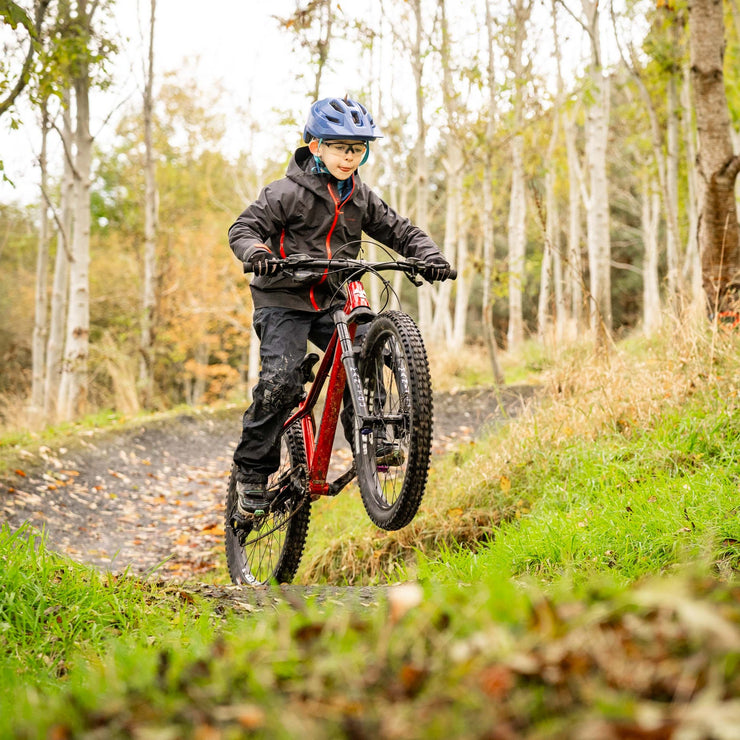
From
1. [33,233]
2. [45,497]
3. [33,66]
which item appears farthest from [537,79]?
[33,233]

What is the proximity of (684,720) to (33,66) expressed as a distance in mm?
6547

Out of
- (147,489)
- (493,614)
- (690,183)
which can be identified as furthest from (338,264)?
(690,183)

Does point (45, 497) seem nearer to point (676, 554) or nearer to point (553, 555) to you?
point (553, 555)

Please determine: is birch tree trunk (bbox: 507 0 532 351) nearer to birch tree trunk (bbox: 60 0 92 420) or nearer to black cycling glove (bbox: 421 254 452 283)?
birch tree trunk (bbox: 60 0 92 420)

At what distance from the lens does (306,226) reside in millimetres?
4289

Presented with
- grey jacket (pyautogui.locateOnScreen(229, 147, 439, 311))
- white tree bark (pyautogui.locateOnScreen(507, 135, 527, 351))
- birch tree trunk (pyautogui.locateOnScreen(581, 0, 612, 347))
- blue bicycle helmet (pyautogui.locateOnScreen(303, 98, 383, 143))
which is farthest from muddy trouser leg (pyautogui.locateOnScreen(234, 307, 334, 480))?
white tree bark (pyautogui.locateOnScreen(507, 135, 527, 351))

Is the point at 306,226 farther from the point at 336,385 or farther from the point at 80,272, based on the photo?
the point at 80,272

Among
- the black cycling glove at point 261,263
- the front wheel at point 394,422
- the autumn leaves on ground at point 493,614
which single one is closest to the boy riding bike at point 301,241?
the black cycling glove at point 261,263

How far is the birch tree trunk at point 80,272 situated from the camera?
11.6 meters

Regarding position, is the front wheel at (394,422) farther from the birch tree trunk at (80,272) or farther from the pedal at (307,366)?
the birch tree trunk at (80,272)

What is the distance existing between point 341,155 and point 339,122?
17cm

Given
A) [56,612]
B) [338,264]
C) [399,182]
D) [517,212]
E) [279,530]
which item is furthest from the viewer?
[399,182]

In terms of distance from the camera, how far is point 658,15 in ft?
39.7

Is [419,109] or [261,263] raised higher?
[419,109]
